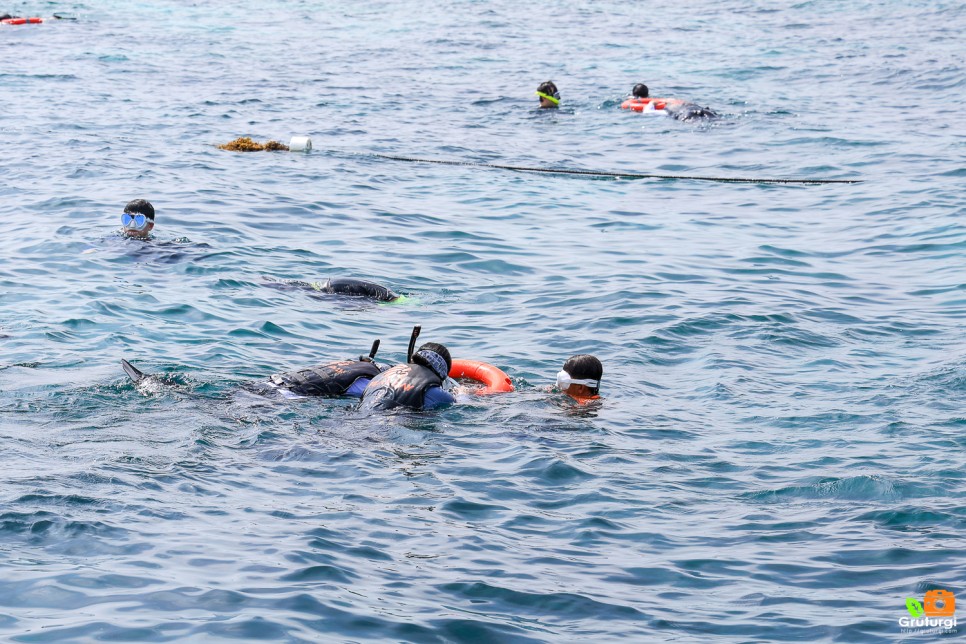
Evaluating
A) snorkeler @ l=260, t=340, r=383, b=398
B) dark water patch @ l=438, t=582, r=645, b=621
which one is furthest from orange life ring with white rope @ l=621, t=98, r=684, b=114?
dark water patch @ l=438, t=582, r=645, b=621

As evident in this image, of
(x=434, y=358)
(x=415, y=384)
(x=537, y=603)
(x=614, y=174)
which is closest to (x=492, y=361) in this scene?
(x=434, y=358)

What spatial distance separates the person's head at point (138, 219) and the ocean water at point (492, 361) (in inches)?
18.1

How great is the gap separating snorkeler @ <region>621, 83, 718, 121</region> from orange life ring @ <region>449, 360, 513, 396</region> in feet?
48.6

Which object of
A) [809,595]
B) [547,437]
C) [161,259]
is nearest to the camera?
[809,595]

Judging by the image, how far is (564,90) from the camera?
27625 millimetres

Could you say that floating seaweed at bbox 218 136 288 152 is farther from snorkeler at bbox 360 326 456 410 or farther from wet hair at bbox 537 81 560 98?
snorkeler at bbox 360 326 456 410

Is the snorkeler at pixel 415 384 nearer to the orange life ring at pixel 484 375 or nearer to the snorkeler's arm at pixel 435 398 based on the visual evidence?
the snorkeler's arm at pixel 435 398

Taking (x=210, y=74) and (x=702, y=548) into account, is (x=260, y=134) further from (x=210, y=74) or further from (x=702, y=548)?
(x=702, y=548)

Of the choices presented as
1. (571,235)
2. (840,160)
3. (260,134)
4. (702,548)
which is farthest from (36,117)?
(702,548)

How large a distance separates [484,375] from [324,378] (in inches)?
54.0

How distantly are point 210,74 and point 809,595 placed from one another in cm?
2598

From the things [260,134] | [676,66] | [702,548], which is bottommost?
[702,548]

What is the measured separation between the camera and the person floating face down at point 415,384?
356 inches

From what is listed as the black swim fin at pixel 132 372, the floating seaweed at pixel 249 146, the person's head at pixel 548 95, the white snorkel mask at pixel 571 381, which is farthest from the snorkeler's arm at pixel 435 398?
the person's head at pixel 548 95
